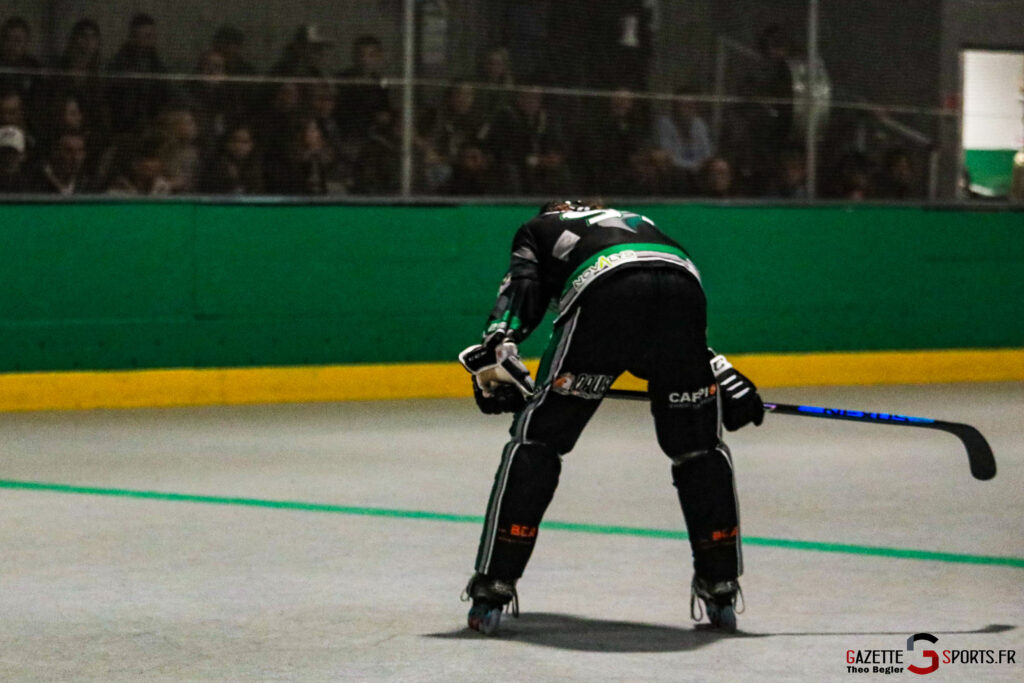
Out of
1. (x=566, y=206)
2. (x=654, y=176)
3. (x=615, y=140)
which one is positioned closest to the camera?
Answer: (x=566, y=206)

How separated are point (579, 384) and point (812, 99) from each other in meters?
9.00

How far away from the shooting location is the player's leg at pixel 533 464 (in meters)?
5.55

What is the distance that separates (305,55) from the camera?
12516 mm

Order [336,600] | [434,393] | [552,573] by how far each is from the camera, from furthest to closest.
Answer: [434,393]
[552,573]
[336,600]

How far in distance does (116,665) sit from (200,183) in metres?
7.72

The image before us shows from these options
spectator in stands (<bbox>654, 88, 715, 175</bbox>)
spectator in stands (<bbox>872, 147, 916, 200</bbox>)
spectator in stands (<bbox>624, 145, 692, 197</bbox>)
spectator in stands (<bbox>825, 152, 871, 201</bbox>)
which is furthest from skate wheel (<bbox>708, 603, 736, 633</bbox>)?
spectator in stands (<bbox>872, 147, 916, 200</bbox>)

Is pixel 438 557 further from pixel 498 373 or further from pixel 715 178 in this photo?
pixel 715 178

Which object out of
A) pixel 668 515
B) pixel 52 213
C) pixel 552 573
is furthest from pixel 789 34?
pixel 552 573

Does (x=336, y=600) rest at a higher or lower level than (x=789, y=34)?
lower

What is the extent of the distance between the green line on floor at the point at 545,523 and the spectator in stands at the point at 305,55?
4.46 m

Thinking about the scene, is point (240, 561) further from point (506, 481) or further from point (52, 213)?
point (52, 213)

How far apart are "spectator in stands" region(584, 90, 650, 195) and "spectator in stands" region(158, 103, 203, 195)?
291 centimetres

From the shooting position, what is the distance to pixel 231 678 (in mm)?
4895

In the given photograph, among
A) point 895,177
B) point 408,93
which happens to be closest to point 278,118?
point 408,93
